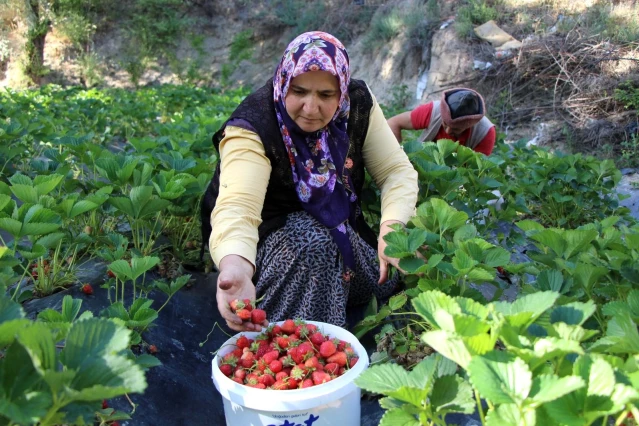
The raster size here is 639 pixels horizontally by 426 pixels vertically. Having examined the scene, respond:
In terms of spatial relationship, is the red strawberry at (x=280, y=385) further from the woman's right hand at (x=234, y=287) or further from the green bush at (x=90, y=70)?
the green bush at (x=90, y=70)

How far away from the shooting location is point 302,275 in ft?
7.67

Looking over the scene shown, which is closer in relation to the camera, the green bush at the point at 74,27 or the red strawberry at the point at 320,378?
the red strawberry at the point at 320,378

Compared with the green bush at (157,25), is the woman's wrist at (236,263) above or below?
below

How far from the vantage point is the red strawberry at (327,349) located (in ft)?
5.77

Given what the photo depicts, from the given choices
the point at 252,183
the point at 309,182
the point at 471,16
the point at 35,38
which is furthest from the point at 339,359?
the point at 35,38

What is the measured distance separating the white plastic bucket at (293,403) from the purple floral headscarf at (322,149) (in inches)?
30.1

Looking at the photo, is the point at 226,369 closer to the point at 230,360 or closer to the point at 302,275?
the point at 230,360

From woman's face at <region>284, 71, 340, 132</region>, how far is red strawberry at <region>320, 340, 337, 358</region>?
3.04ft

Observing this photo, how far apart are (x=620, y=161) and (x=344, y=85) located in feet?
16.9

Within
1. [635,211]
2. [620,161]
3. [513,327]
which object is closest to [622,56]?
[620,161]

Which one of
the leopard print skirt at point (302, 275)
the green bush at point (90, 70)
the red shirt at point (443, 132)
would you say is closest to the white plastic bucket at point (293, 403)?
the leopard print skirt at point (302, 275)

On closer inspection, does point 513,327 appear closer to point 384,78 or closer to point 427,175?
point 427,175

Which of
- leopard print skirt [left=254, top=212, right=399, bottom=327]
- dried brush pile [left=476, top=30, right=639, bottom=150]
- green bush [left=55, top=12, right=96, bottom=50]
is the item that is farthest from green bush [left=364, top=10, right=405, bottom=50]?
leopard print skirt [left=254, top=212, right=399, bottom=327]

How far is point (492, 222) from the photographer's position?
9.45ft
